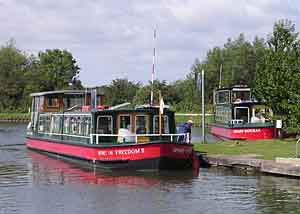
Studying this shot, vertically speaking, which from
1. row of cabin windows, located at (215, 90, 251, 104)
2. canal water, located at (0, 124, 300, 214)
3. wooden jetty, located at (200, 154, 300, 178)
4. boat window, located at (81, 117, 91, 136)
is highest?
row of cabin windows, located at (215, 90, 251, 104)

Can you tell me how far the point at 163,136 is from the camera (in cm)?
2950

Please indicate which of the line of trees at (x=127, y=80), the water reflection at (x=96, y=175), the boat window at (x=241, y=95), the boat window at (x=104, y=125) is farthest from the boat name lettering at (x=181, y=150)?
the line of trees at (x=127, y=80)

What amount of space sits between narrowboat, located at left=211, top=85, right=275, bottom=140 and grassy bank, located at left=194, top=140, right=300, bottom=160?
412 cm

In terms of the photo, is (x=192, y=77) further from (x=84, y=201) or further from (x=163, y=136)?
(x=84, y=201)

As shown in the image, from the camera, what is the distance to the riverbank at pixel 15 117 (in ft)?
316

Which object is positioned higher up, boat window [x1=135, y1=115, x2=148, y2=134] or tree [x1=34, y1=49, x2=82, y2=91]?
tree [x1=34, y1=49, x2=82, y2=91]

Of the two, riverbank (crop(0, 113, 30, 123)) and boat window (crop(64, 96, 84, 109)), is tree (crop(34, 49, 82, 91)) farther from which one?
boat window (crop(64, 96, 84, 109))

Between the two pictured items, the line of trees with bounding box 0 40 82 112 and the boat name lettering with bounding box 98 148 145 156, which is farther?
the line of trees with bounding box 0 40 82 112

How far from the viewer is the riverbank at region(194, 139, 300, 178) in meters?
26.2

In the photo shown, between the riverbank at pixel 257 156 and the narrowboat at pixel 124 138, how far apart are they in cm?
161

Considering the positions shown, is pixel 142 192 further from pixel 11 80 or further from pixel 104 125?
pixel 11 80

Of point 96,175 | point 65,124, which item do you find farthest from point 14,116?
point 96,175

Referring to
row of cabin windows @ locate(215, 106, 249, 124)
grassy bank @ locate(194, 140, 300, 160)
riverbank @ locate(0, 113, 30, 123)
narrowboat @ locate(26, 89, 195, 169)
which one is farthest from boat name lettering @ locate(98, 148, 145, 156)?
riverbank @ locate(0, 113, 30, 123)

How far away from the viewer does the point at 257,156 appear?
1172 inches
